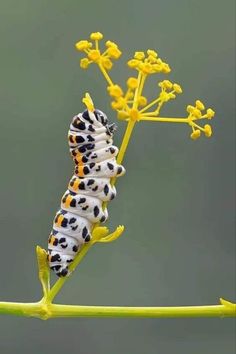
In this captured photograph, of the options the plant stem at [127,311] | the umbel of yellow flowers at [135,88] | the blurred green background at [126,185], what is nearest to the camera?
the plant stem at [127,311]

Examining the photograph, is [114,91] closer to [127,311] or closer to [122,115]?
[122,115]

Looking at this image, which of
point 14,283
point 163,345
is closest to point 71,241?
point 14,283

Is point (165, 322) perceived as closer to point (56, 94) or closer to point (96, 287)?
point (96, 287)

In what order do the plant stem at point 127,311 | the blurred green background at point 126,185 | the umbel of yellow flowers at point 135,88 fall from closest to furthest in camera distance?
the plant stem at point 127,311 → the umbel of yellow flowers at point 135,88 → the blurred green background at point 126,185

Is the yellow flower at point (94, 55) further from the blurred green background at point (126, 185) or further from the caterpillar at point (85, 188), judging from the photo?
the blurred green background at point (126, 185)

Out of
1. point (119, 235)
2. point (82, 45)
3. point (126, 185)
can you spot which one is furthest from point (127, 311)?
point (126, 185)

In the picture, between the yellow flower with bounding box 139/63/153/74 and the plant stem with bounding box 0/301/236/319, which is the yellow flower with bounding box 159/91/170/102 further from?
the plant stem with bounding box 0/301/236/319

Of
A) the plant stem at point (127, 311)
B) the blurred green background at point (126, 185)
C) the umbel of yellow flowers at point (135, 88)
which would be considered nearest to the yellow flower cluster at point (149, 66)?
the umbel of yellow flowers at point (135, 88)
